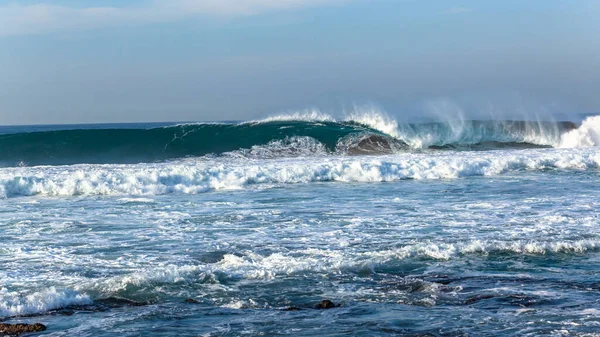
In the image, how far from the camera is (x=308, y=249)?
947 cm

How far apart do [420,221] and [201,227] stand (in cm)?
335

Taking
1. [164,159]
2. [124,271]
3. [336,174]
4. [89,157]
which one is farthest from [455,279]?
[89,157]

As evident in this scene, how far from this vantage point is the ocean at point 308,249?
21.4 ft

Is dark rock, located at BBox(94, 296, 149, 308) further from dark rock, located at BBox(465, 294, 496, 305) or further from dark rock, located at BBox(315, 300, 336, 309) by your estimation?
dark rock, located at BBox(465, 294, 496, 305)

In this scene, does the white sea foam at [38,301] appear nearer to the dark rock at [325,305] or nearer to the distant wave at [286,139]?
the dark rock at [325,305]

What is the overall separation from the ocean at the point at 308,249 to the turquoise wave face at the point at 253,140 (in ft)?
23.6

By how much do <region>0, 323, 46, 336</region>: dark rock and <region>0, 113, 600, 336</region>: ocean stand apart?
0.12 m

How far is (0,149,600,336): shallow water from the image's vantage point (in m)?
6.45

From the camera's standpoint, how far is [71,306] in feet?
22.9

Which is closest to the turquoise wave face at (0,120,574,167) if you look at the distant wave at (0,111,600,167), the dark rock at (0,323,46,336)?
the distant wave at (0,111,600,167)

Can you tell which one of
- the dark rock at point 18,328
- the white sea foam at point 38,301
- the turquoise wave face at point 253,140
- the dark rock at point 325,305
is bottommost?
the dark rock at point 18,328

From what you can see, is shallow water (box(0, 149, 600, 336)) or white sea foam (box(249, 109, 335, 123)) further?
white sea foam (box(249, 109, 335, 123))

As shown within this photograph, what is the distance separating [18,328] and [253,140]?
22815mm

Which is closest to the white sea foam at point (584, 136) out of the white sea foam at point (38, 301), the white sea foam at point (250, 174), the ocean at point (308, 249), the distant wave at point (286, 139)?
the distant wave at point (286, 139)
